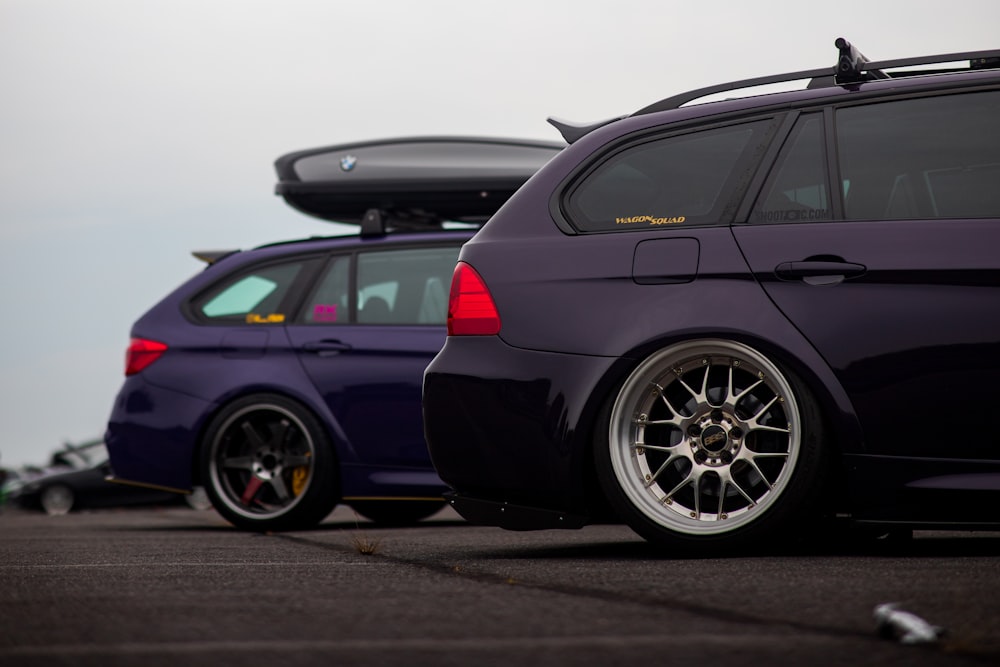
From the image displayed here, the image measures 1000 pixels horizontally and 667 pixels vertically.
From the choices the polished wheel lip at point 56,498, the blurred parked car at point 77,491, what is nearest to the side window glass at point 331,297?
the blurred parked car at point 77,491

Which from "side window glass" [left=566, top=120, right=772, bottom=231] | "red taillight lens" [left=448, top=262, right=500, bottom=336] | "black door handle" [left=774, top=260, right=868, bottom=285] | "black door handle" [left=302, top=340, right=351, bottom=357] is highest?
"side window glass" [left=566, top=120, right=772, bottom=231]

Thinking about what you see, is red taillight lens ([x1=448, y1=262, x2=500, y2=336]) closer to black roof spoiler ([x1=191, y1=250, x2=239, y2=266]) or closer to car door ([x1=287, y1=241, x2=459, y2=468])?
car door ([x1=287, y1=241, x2=459, y2=468])

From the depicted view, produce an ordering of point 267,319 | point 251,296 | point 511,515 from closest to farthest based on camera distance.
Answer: point 511,515, point 267,319, point 251,296

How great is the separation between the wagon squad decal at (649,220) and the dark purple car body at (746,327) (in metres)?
0.01

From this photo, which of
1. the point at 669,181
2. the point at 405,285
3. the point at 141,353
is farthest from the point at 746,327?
the point at 141,353

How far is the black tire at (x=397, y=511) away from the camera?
359 inches

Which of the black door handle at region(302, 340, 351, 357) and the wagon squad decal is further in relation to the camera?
the black door handle at region(302, 340, 351, 357)

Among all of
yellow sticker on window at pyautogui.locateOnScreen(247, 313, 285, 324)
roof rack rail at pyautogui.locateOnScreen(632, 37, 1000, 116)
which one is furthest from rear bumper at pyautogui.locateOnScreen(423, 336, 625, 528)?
yellow sticker on window at pyautogui.locateOnScreen(247, 313, 285, 324)

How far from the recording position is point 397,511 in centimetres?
927

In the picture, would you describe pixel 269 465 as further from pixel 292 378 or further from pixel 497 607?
pixel 497 607

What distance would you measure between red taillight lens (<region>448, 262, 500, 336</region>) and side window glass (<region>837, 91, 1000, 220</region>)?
1.24m

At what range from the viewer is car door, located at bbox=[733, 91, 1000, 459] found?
4.48 meters

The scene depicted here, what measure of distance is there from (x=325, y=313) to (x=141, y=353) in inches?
42.0

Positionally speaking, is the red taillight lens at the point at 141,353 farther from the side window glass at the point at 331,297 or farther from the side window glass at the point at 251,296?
the side window glass at the point at 331,297
